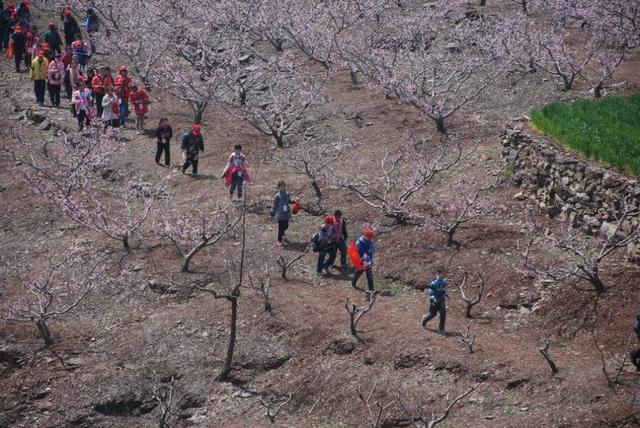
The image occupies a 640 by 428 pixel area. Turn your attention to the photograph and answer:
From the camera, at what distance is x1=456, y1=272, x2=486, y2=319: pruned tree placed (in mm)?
16609

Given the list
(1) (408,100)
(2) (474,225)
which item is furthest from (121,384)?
(1) (408,100)

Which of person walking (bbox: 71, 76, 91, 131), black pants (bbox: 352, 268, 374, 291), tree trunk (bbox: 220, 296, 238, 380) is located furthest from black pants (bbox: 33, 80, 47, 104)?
tree trunk (bbox: 220, 296, 238, 380)

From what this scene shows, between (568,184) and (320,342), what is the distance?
242 inches

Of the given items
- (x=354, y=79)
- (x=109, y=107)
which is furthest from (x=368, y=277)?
(x=354, y=79)

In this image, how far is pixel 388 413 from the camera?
14500 mm

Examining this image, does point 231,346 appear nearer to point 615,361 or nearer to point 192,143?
point 615,361

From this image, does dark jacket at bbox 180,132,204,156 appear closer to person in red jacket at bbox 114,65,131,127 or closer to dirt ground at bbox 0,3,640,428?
dirt ground at bbox 0,3,640,428

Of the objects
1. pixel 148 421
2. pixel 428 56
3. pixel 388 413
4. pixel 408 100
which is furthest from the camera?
pixel 428 56

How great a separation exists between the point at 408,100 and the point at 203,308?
10.3 metres

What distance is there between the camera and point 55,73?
27047 millimetres

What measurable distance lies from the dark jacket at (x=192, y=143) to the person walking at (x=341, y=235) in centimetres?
541

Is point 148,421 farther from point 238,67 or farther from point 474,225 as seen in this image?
point 238,67

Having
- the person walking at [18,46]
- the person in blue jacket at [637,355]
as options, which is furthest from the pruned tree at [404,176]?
the person walking at [18,46]

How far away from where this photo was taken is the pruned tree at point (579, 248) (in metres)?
16.2
